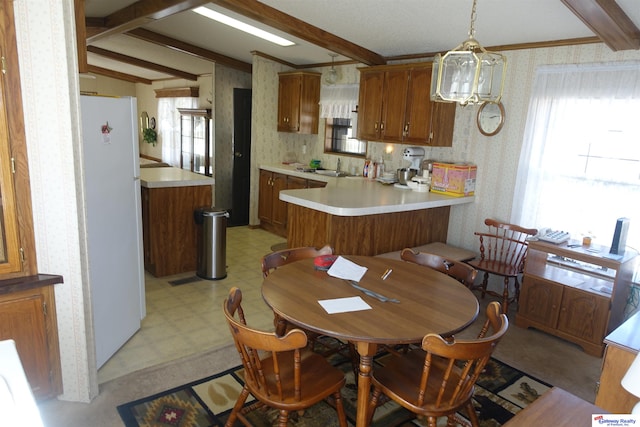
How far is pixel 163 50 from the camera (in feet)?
22.0

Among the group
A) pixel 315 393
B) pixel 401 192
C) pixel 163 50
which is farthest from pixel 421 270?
pixel 163 50

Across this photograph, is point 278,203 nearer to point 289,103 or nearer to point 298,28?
point 289,103

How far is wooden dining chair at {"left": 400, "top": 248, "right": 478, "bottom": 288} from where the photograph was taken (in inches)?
103

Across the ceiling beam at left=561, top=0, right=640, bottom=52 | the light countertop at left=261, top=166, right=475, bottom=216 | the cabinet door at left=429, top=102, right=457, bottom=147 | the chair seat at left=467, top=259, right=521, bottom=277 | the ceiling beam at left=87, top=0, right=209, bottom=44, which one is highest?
the ceiling beam at left=87, top=0, right=209, bottom=44

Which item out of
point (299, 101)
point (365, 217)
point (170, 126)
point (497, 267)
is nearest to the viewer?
point (365, 217)

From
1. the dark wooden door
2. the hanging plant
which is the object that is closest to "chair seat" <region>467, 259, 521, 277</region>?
the dark wooden door

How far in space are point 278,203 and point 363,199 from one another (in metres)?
2.41

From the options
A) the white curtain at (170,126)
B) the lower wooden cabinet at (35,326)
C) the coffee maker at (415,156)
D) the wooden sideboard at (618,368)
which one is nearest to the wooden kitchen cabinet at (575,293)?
the wooden sideboard at (618,368)

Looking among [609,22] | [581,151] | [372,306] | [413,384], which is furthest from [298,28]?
[413,384]

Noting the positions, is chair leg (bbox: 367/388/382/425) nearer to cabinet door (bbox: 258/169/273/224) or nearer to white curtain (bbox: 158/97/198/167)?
cabinet door (bbox: 258/169/273/224)

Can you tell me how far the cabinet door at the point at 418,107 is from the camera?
14.2 feet

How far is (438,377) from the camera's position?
2.08 metres

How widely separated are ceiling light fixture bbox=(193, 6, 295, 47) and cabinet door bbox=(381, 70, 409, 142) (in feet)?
4.40

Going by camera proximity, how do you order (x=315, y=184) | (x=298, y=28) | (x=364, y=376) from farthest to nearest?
(x=315, y=184) < (x=298, y=28) < (x=364, y=376)
